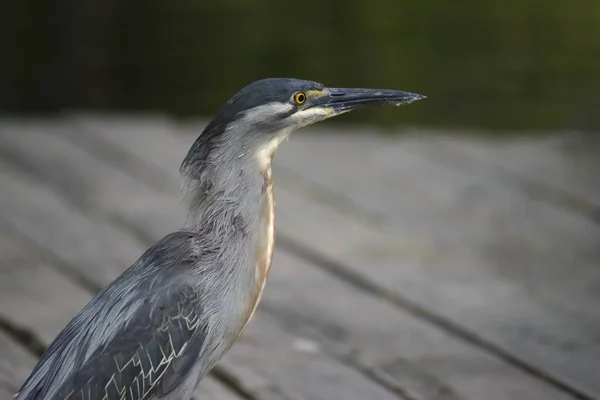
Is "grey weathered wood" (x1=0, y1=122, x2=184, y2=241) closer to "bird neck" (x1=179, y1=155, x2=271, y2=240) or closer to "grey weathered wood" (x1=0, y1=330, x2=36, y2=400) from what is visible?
"grey weathered wood" (x1=0, y1=330, x2=36, y2=400)

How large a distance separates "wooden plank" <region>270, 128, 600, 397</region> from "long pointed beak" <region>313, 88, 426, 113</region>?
0.94 m

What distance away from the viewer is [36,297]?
3.93 metres

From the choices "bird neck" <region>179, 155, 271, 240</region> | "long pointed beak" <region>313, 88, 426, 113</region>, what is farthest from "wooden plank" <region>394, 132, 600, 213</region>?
"bird neck" <region>179, 155, 271, 240</region>

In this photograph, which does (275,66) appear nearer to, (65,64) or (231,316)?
(65,64)

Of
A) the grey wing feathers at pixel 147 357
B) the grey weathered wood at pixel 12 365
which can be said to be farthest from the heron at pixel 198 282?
the grey weathered wood at pixel 12 365

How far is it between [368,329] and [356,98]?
0.96 m

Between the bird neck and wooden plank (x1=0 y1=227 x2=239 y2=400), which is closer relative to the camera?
the bird neck

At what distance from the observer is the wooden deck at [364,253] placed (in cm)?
351

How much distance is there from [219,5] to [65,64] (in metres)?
1.12

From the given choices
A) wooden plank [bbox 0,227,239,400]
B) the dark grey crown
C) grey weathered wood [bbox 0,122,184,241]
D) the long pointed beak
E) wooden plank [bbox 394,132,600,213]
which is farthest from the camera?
wooden plank [bbox 394,132,600,213]

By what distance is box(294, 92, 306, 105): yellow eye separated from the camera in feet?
9.89

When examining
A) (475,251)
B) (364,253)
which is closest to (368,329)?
(364,253)

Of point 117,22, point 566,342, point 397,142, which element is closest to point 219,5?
point 117,22

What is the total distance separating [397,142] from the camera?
5641mm
